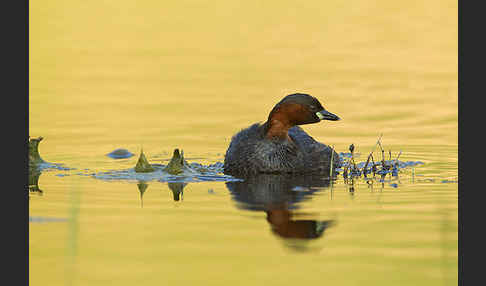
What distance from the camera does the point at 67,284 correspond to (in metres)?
8.87

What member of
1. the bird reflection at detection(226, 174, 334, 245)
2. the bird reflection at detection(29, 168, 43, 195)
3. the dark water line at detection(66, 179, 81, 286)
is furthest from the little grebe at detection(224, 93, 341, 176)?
the dark water line at detection(66, 179, 81, 286)

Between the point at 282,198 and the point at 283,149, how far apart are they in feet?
8.53

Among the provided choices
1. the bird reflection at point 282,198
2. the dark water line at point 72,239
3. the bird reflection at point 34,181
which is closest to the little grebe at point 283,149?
the bird reflection at point 282,198

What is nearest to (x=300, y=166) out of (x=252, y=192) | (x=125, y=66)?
(x=252, y=192)

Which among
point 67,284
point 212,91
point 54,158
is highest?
point 212,91

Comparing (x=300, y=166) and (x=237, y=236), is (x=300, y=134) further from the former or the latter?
(x=237, y=236)

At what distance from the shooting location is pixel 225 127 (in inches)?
739

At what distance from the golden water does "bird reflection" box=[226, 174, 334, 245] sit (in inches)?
7.6

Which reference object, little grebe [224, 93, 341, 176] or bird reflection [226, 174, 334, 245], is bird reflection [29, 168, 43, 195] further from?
little grebe [224, 93, 341, 176]

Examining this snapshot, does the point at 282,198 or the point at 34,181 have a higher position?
the point at 34,181

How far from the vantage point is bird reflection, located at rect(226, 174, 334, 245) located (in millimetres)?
10828

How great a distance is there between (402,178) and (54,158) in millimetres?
5392

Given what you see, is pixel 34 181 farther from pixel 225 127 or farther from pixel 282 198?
pixel 225 127

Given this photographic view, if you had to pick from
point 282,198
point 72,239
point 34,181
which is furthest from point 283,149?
point 72,239
